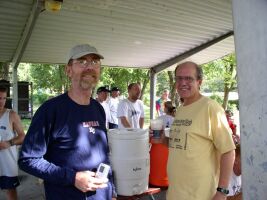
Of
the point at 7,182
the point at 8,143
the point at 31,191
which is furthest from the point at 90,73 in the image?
the point at 31,191

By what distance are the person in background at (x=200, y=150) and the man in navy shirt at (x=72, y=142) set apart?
533mm

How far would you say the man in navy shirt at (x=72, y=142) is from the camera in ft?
5.71

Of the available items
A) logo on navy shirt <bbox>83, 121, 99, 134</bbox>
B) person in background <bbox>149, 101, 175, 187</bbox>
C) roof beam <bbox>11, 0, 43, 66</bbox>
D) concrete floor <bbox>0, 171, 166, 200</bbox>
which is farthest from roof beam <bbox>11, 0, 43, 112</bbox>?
logo on navy shirt <bbox>83, 121, 99, 134</bbox>

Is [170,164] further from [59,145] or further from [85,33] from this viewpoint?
[85,33]

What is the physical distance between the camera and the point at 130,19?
593 cm

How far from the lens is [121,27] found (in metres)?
6.32

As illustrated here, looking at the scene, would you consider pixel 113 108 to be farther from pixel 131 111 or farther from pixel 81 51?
pixel 81 51

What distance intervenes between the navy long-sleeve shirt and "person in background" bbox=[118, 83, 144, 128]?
436cm

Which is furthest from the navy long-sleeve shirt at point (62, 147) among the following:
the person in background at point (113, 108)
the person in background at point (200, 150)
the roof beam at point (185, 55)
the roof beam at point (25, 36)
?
the person in background at point (113, 108)

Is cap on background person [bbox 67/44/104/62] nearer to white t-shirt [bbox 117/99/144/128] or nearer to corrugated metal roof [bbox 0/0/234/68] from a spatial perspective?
corrugated metal roof [bbox 0/0/234/68]

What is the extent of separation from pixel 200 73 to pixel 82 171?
3.80ft

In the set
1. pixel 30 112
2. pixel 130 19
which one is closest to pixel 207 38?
pixel 130 19

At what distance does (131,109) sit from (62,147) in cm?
473

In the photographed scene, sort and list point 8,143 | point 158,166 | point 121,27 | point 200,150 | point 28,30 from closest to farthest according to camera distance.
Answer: point 200,150
point 158,166
point 8,143
point 28,30
point 121,27
